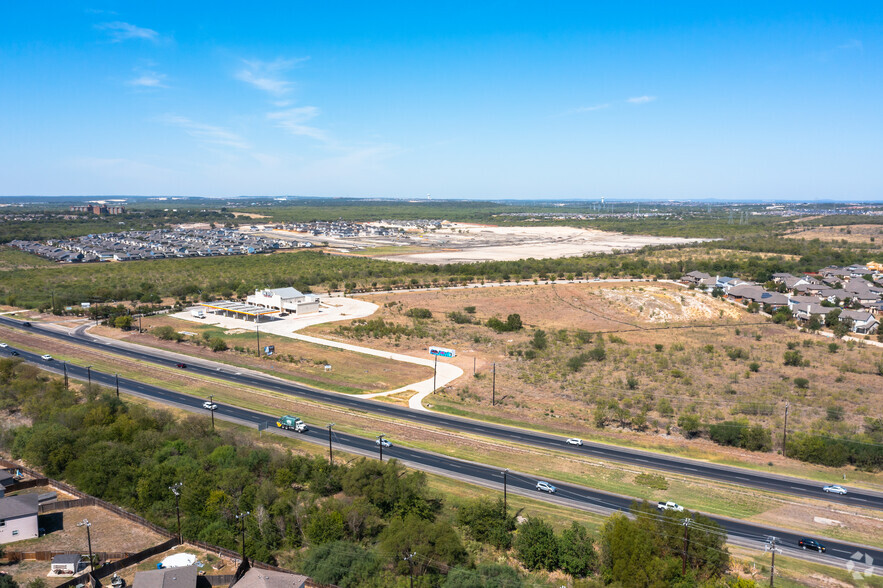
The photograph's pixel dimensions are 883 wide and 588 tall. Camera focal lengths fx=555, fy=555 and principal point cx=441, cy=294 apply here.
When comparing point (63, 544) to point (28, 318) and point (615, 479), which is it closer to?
point (615, 479)

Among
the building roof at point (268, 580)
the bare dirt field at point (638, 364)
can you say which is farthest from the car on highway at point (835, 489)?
the building roof at point (268, 580)

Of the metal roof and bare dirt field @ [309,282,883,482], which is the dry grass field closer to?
bare dirt field @ [309,282,883,482]

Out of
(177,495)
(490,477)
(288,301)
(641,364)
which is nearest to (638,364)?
(641,364)

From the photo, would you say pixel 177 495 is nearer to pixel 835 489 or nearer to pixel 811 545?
pixel 811 545

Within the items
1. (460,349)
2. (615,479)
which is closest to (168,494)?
(615,479)

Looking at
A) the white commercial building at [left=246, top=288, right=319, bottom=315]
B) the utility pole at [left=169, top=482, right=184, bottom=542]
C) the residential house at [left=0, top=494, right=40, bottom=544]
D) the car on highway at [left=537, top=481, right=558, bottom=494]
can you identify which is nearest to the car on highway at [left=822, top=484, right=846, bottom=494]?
the car on highway at [left=537, top=481, right=558, bottom=494]

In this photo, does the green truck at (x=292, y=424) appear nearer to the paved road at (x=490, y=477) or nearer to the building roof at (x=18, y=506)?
the paved road at (x=490, y=477)
